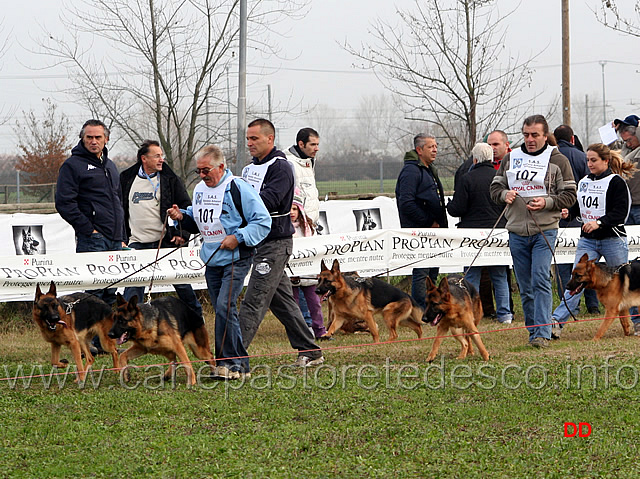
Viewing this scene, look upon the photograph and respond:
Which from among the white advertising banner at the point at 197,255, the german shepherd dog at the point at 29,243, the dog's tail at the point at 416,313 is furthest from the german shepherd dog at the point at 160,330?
the german shepherd dog at the point at 29,243

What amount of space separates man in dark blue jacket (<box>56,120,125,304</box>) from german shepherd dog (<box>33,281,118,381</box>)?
0.54 m

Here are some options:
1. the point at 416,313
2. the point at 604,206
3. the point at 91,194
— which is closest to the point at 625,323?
the point at 604,206

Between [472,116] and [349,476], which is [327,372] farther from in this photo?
[472,116]

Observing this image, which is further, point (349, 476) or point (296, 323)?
point (296, 323)

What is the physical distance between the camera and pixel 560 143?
421 inches

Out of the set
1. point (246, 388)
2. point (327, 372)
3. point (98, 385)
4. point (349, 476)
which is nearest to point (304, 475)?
point (349, 476)

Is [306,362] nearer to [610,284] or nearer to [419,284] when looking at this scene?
[419,284]

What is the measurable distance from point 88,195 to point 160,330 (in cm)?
221

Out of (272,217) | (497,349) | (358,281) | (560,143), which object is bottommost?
(497,349)

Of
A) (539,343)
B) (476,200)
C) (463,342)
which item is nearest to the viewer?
(463,342)

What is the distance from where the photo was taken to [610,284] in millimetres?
8711

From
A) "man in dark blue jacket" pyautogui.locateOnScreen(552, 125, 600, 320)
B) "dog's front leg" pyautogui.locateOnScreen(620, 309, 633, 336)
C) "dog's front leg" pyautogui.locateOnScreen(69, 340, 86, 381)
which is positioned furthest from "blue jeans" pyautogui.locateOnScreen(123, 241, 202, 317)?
"dog's front leg" pyautogui.locateOnScreen(620, 309, 633, 336)

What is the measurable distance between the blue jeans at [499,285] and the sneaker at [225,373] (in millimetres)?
4214

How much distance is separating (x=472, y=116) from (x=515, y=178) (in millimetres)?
8720
